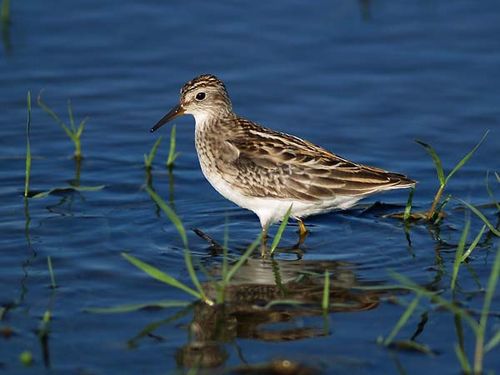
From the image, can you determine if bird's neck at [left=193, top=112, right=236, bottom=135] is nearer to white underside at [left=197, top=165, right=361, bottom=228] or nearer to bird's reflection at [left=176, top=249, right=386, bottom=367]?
white underside at [left=197, top=165, right=361, bottom=228]

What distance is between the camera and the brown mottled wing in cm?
1129

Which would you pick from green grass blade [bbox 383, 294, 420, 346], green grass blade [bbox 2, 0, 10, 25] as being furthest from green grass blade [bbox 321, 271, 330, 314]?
green grass blade [bbox 2, 0, 10, 25]

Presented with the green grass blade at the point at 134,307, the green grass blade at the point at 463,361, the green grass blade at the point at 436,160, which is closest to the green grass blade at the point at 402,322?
the green grass blade at the point at 463,361

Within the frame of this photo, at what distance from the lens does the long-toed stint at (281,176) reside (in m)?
11.3

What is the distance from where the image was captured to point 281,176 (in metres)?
11.5

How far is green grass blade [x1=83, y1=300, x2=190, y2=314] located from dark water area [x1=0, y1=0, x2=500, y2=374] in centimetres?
7

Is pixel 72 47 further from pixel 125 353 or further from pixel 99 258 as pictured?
pixel 125 353

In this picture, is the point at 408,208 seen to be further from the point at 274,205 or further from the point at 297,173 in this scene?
the point at 274,205

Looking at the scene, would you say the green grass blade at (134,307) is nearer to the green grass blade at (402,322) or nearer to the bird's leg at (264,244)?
the green grass blade at (402,322)

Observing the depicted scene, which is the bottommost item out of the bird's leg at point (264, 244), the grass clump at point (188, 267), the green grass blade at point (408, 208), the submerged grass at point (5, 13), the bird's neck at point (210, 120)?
the bird's leg at point (264, 244)

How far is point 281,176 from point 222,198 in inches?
55.6

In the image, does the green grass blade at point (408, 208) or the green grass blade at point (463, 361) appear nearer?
the green grass blade at point (463, 361)

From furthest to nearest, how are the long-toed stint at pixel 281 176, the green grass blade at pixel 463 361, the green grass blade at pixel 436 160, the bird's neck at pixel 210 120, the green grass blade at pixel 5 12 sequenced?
the green grass blade at pixel 5 12
the bird's neck at pixel 210 120
the long-toed stint at pixel 281 176
the green grass blade at pixel 436 160
the green grass blade at pixel 463 361

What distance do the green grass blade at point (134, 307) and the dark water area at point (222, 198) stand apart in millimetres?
69
